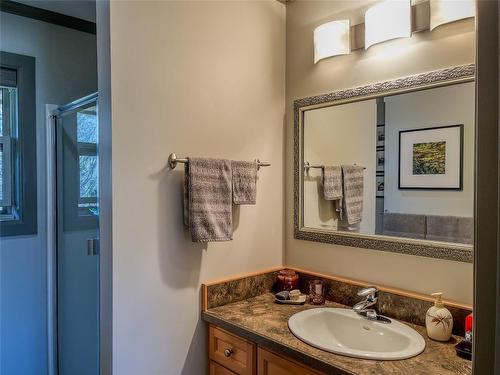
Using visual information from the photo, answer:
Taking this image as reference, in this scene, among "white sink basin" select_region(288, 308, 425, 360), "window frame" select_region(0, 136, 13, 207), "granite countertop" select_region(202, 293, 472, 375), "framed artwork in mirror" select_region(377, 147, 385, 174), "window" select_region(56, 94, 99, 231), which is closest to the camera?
"granite countertop" select_region(202, 293, 472, 375)

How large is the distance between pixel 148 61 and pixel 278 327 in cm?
123

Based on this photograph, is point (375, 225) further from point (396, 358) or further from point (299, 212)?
point (396, 358)

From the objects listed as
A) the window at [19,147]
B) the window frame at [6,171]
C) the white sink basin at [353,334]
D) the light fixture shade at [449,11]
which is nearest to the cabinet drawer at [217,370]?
the white sink basin at [353,334]

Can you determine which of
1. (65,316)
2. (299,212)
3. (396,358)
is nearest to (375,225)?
(299,212)

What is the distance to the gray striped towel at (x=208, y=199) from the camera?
1.59m

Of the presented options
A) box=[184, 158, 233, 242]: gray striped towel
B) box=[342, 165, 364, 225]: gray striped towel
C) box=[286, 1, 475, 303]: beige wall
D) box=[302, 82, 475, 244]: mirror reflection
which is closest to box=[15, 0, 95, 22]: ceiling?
box=[286, 1, 475, 303]: beige wall

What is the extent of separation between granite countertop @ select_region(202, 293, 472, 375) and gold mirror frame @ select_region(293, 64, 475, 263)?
32 cm

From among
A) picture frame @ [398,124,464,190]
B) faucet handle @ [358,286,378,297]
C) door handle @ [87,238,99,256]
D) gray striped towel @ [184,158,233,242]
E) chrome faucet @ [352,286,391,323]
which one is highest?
picture frame @ [398,124,464,190]

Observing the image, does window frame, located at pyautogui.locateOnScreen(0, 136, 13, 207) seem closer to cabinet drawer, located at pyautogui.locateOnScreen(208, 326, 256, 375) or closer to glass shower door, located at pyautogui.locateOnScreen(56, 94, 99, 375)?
glass shower door, located at pyautogui.locateOnScreen(56, 94, 99, 375)

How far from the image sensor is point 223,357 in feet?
5.42

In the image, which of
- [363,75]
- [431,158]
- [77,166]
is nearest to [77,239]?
[77,166]

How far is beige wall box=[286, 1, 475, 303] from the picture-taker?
146 cm

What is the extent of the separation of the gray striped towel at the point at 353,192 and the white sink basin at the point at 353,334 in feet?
1.48

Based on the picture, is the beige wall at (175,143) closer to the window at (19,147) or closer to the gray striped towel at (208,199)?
the gray striped towel at (208,199)
